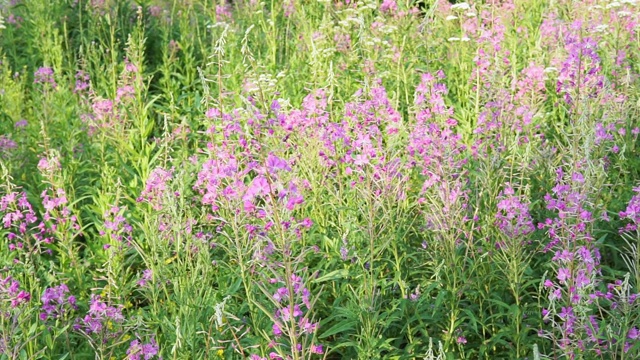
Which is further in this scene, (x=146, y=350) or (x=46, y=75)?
(x=46, y=75)

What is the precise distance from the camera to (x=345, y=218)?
12.4 ft

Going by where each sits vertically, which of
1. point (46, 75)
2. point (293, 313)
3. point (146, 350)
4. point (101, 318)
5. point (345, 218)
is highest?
point (46, 75)

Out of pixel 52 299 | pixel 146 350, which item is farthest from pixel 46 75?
pixel 146 350

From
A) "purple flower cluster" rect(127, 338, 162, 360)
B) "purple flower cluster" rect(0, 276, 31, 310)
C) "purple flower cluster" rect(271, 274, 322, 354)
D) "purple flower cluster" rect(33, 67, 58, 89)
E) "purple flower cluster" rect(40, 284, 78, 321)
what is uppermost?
"purple flower cluster" rect(33, 67, 58, 89)

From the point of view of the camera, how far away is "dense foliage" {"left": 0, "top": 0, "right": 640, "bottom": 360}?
304 cm

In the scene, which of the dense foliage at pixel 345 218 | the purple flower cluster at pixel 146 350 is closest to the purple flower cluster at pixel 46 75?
the dense foliage at pixel 345 218

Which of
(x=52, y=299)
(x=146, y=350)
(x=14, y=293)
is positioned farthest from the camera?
(x=52, y=299)

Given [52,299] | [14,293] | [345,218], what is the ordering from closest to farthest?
[14,293] → [52,299] → [345,218]

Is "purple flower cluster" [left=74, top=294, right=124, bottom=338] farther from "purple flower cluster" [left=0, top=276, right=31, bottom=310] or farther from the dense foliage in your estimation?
"purple flower cluster" [left=0, top=276, right=31, bottom=310]

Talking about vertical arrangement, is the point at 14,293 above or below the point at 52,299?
above

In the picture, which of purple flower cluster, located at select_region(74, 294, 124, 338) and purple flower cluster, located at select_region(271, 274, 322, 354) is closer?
purple flower cluster, located at select_region(271, 274, 322, 354)

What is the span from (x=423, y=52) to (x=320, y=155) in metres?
2.41

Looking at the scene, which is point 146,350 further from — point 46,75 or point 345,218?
point 46,75

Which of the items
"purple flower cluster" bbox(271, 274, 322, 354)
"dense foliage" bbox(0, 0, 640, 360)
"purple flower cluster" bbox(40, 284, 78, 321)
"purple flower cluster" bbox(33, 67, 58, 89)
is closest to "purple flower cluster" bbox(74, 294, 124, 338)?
"dense foliage" bbox(0, 0, 640, 360)
